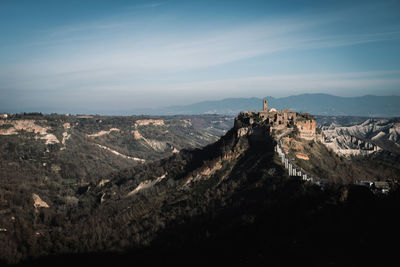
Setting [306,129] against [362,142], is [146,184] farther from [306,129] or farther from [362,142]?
[362,142]

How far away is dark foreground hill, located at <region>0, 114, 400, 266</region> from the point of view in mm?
32125

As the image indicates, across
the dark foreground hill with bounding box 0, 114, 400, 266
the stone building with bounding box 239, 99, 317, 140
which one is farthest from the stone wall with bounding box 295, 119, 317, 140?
the dark foreground hill with bounding box 0, 114, 400, 266

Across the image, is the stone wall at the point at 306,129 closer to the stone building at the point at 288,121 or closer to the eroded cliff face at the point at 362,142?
the stone building at the point at 288,121

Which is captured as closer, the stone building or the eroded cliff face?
the stone building

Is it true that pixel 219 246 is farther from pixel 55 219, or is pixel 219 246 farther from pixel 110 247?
pixel 55 219

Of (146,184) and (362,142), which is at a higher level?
(362,142)

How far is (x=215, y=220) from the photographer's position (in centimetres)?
5594

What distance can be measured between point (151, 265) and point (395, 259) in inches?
1357

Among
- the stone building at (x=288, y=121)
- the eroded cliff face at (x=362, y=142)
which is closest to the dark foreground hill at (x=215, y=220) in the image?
the stone building at (x=288, y=121)

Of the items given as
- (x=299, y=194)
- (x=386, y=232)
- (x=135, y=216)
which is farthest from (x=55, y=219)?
(x=386, y=232)

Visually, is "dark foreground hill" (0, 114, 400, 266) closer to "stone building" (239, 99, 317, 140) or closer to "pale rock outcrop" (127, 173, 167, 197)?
"pale rock outcrop" (127, 173, 167, 197)

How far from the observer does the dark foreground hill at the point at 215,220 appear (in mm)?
32125

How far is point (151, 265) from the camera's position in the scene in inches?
2026

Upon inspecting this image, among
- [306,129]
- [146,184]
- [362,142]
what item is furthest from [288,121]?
[362,142]
